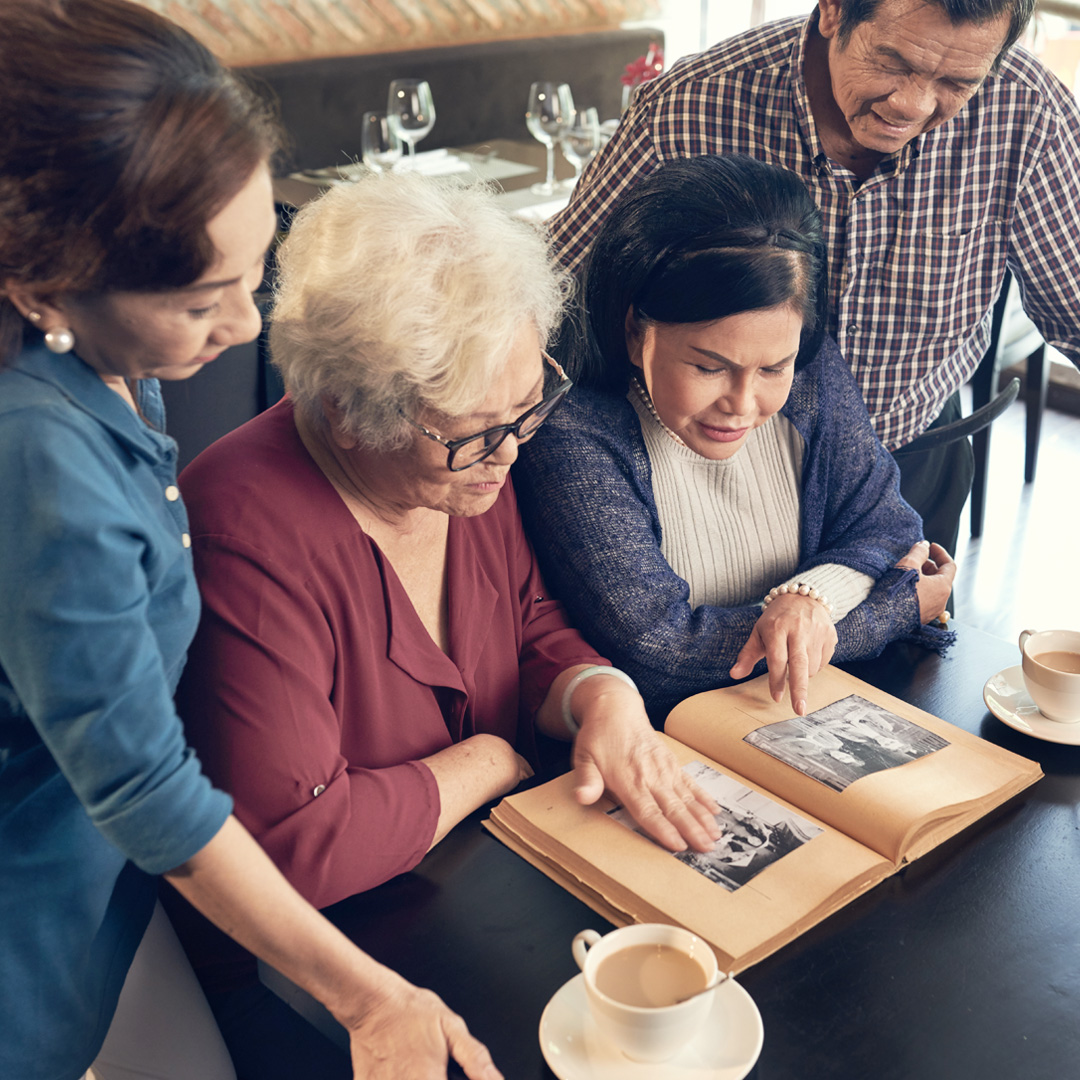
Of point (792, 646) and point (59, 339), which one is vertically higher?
point (59, 339)

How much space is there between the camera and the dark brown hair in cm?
68

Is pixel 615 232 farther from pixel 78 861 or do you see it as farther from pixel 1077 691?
pixel 78 861

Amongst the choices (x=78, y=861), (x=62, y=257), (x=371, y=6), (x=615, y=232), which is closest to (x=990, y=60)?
(x=615, y=232)

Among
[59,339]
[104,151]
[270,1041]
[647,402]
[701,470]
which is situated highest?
[104,151]

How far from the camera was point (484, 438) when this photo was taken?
1169 millimetres

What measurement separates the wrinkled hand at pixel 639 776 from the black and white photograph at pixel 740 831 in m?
0.01

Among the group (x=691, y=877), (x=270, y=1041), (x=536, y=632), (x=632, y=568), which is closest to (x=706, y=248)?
(x=632, y=568)

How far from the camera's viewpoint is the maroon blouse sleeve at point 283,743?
1.04 meters

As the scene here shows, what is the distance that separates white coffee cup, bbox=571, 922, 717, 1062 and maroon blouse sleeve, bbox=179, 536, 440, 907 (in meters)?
0.28

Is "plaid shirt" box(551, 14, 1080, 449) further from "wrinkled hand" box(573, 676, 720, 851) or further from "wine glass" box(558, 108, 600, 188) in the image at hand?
"wine glass" box(558, 108, 600, 188)

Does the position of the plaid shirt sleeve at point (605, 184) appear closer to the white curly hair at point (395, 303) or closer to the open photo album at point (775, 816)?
the white curly hair at point (395, 303)

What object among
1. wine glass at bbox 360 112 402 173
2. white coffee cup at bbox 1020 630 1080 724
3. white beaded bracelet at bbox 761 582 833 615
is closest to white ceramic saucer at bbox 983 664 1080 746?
white coffee cup at bbox 1020 630 1080 724

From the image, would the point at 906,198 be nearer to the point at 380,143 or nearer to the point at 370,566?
the point at 370,566

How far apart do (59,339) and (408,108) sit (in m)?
2.96
